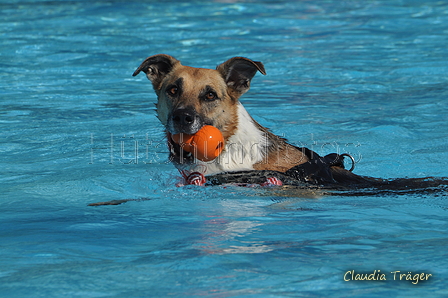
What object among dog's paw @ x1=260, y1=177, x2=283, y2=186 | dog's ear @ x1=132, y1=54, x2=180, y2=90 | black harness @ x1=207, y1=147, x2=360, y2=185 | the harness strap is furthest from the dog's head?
the harness strap

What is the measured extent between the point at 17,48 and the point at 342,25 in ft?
26.2

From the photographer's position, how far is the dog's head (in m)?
5.75

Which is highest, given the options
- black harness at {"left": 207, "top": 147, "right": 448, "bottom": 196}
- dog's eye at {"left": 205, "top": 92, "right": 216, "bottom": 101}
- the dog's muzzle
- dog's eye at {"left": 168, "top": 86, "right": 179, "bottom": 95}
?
dog's eye at {"left": 168, "top": 86, "right": 179, "bottom": 95}

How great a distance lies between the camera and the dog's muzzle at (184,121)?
18.5 feet

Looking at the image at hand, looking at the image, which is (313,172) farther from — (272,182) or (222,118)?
(222,118)

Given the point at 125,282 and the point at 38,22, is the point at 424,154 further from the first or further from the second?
the point at 38,22

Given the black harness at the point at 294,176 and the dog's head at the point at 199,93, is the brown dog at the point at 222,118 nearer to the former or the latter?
the dog's head at the point at 199,93

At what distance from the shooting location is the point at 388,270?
393cm

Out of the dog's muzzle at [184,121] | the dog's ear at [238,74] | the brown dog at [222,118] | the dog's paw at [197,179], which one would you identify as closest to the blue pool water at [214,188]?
the dog's paw at [197,179]

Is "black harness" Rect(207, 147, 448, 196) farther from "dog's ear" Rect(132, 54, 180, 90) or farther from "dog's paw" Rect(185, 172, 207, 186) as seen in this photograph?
"dog's ear" Rect(132, 54, 180, 90)

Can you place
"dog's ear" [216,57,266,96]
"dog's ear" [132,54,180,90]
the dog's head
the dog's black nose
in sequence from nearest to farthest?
the dog's black nose
the dog's head
"dog's ear" [216,57,266,96]
"dog's ear" [132,54,180,90]

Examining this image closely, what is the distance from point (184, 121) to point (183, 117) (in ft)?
0.13

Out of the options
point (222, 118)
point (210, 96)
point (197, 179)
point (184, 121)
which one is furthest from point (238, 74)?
point (197, 179)

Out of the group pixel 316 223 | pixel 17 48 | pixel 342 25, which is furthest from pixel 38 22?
pixel 316 223
